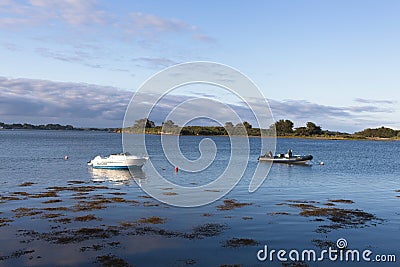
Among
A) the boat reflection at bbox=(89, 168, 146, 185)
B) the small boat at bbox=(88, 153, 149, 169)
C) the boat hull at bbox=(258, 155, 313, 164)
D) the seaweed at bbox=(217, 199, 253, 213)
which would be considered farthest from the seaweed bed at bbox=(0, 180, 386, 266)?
the boat hull at bbox=(258, 155, 313, 164)

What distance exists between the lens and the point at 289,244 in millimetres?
18688

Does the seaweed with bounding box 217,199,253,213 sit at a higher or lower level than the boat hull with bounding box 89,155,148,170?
lower

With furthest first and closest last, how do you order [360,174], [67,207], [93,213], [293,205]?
[360,174] → [293,205] → [67,207] → [93,213]

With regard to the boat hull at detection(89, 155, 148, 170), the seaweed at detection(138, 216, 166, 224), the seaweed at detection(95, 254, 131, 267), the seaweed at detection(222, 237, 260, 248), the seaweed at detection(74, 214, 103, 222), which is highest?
the boat hull at detection(89, 155, 148, 170)

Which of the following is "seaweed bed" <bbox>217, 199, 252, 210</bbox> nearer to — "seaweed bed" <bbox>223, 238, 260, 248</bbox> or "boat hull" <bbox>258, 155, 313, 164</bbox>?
"seaweed bed" <bbox>223, 238, 260, 248</bbox>

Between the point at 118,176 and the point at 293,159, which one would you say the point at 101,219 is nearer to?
the point at 118,176

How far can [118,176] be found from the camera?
1816 inches

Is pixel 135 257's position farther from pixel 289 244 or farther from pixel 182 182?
pixel 182 182

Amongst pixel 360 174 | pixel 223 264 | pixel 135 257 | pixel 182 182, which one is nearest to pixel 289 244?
pixel 223 264

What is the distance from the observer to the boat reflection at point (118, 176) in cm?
4244

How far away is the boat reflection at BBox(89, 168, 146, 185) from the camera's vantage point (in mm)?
42438

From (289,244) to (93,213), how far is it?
41.4ft

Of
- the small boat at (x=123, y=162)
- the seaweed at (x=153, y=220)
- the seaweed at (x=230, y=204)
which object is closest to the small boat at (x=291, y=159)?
the small boat at (x=123, y=162)

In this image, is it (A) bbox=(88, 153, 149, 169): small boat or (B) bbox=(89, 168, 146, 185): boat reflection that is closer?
(B) bbox=(89, 168, 146, 185): boat reflection
